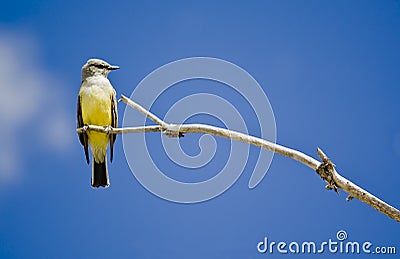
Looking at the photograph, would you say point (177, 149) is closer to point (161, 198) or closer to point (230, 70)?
point (161, 198)

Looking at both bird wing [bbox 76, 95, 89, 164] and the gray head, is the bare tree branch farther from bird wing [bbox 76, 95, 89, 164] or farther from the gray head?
the gray head

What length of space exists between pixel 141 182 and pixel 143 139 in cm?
70

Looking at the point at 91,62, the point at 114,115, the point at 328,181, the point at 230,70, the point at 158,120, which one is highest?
the point at 91,62

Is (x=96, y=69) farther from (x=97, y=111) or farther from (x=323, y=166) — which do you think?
(x=323, y=166)

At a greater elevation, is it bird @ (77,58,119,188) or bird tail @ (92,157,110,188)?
bird @ (77,58,119,188)

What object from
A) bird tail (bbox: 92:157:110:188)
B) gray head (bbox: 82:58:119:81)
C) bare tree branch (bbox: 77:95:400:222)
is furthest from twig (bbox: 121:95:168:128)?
gray head (bbox: 82:58:119:81)

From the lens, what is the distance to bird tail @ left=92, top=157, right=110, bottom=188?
36.8ft

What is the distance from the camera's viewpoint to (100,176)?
11281mm

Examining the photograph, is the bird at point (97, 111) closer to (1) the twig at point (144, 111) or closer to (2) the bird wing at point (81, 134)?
(2) the bird wing at point (81, 134)

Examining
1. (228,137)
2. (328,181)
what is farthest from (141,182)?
(328,181)

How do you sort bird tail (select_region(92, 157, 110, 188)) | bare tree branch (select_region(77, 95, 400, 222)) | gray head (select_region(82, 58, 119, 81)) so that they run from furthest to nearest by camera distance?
gray head (select_region(82, 58, 119, 81)), bird tail (select_region(92, 157, 110, 188)), bare tree branch (select_region(77, 95, 400, 222))

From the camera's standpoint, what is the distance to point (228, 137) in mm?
5996

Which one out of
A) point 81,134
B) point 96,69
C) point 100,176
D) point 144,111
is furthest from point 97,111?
point 144,111

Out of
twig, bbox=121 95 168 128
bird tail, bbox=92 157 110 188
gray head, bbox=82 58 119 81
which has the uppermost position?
gray head, bbox=82 58 119 81
